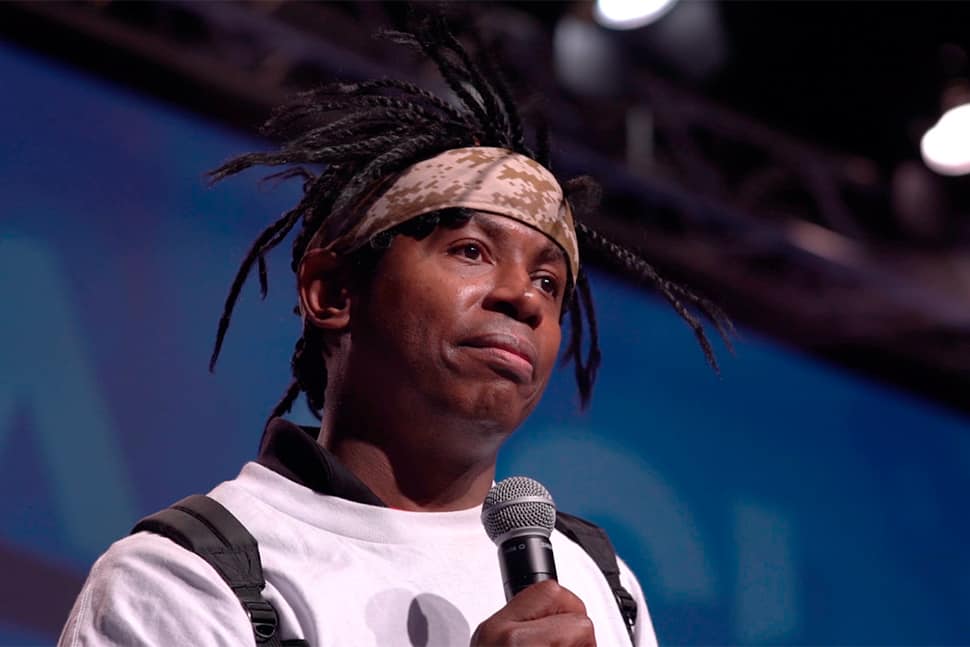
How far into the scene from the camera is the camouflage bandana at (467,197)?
173 centimetres

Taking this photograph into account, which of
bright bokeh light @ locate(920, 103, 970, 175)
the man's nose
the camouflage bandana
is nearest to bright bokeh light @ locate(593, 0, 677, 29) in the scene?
bright bokeh light @ locate(920, 103, 970, 175)

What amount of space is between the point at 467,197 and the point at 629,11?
2.45m

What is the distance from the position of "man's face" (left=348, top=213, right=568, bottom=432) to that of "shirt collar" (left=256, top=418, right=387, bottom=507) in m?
0.11

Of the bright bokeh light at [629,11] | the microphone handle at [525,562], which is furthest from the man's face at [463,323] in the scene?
the bright bokeh light at [629,11]

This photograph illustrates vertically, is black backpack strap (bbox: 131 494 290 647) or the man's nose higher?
the man's nose

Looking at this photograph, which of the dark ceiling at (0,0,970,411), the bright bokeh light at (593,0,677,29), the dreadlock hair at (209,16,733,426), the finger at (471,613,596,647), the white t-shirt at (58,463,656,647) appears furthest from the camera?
the bright bokeh light at (593,0,677,29)

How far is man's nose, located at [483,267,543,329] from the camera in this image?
1624mm

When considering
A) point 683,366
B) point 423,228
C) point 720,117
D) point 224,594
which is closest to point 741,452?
point 683,366

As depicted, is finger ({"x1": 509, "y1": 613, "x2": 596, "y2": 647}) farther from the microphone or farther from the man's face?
the man's face

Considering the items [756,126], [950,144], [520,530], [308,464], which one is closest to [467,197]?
[308,464]

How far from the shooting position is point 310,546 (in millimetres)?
1522

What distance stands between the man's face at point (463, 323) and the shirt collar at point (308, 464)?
11 cm

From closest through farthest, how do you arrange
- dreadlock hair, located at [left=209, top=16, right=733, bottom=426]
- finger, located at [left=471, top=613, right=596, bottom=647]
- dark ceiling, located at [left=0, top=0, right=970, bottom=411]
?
finger, located at [left=471, top=613, right=596, bottom=647] → dreadlock hair, located at [left=209, top=16, right=733, bottom=426] → dark ceiling, located at [left=0, top=0, right=970, bottom=411]

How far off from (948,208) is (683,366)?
4.80 ft
